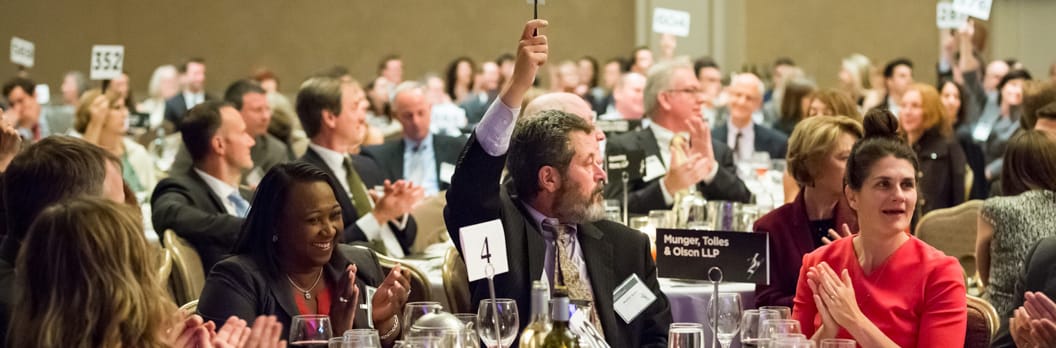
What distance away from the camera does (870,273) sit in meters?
3.81

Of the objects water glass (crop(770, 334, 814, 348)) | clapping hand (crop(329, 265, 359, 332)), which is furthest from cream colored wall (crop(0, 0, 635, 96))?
water glass (crop(770, 334, 814, 348))

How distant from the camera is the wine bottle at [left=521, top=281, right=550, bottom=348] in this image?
3.03m

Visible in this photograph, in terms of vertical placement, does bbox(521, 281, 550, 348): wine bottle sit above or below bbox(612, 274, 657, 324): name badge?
above

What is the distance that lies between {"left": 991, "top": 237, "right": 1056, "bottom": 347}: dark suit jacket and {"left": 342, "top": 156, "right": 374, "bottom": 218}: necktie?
3206mm

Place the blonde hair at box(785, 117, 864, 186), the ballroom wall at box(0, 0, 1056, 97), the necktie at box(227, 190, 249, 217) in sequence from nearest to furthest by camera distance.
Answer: the blonde hair at box(785, 117, 864, 186) < the necktie at box(227, 190, 249, 217) < the ballroom wall at box(0, 0, 1056, 97)

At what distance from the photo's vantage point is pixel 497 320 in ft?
11.2

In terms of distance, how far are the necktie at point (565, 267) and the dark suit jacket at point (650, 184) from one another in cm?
242

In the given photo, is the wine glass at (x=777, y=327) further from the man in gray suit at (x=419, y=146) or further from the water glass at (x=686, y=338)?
the man in gray suit at (x=419, y=146)

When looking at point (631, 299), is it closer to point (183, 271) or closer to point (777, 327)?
point (777, 327)

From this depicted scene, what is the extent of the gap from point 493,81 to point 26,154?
40.8ft

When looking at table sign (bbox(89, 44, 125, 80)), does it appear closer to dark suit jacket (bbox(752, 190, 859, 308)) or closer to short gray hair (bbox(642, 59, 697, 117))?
short gray hair (bbox(642, 59, 697, 117))

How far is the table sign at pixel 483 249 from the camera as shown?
11.8ft

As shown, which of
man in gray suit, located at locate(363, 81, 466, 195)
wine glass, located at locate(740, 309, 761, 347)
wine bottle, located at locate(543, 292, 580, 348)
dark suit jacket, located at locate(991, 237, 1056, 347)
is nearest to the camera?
wine bottle, located at locate(543, 292, 580, 348)

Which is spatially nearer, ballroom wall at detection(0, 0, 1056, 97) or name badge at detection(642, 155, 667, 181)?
name badge at detection(642, 155, 667, 181)
